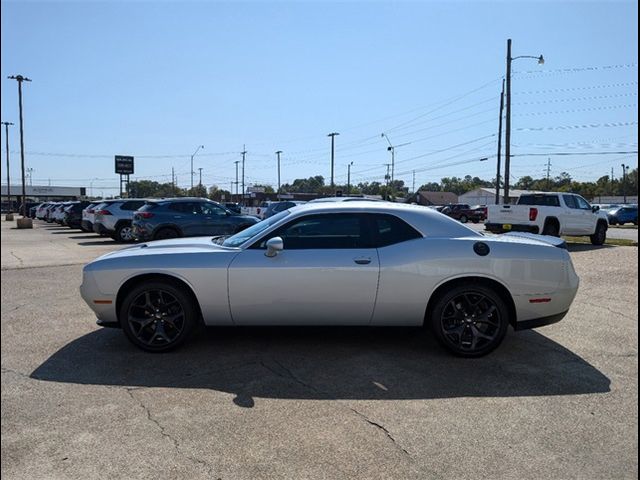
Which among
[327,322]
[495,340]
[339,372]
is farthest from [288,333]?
[495,340]

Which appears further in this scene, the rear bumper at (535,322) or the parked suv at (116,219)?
the parked suv at (116,219)

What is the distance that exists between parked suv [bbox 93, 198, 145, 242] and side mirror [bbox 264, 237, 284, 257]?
1514 centimetres

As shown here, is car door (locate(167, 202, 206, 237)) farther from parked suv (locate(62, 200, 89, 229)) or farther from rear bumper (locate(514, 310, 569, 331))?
parked suv (locate(62, 200, 89, 229))

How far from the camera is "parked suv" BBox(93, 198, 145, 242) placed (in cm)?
1856

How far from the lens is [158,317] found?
15.8 ft

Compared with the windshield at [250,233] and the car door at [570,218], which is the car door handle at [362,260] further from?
the car door at [570,218]

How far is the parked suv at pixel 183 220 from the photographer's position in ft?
47.3

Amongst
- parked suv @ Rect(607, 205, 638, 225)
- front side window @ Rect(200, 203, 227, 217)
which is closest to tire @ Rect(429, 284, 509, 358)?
front side window @ Rect(200, 203, 227, 217)

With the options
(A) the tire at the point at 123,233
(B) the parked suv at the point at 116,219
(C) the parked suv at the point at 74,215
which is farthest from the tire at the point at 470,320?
(C) the parked suv at the point at 74,215

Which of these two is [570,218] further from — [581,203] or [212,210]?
[212,210]

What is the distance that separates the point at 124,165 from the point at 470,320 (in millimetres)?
55540

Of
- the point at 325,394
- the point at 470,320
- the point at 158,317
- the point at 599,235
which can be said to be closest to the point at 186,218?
the point at 158,317

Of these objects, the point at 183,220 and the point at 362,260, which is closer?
the point at 362,260

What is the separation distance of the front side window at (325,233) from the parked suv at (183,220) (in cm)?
940
